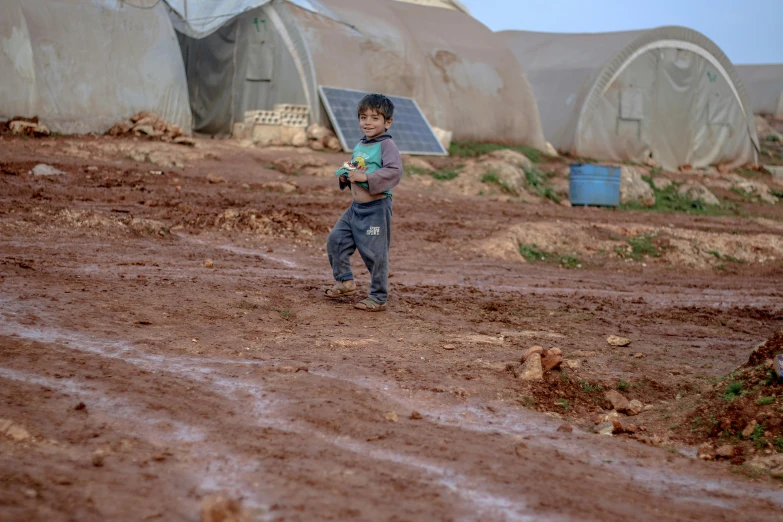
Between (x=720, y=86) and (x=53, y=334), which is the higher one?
(x=720, y=86)

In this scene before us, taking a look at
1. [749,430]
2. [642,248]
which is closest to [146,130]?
[642,248]

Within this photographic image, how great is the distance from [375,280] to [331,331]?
95cm

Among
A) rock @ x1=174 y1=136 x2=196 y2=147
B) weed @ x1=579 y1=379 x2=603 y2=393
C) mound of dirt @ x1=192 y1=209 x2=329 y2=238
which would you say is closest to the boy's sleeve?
weed @ x1=579 y1=379 x2=603 y2=393

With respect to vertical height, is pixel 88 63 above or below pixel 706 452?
above

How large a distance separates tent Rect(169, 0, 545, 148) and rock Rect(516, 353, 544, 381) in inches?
591

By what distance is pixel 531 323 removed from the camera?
697 cm

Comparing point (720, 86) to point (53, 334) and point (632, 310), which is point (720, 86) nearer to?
point (632, 310)

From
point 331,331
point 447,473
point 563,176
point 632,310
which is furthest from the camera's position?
point 563,176

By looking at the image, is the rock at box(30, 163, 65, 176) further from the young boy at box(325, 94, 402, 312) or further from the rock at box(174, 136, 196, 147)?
the young boy at box(325, 94, 402, 312)

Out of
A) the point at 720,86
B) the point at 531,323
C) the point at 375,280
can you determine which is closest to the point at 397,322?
the point at 375,280

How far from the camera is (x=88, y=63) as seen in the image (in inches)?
728

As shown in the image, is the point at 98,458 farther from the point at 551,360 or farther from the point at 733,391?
the point at 733,391

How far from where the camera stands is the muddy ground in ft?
10.3

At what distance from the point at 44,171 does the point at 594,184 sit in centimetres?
1004
